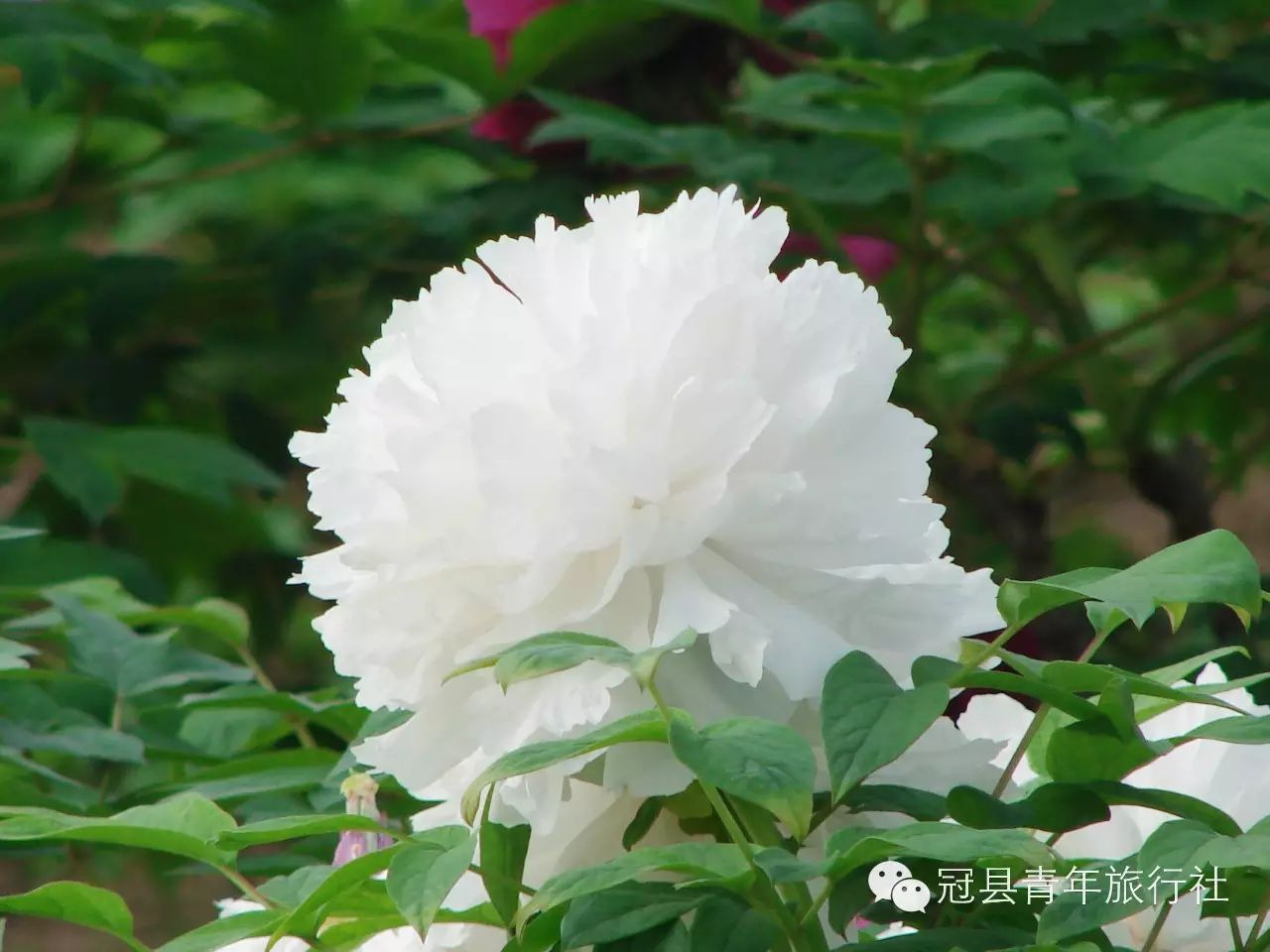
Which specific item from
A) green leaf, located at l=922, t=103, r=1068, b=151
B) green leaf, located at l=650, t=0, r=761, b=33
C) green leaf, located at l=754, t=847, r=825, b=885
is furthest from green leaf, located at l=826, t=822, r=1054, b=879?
green leaf, located at l=650, t=0, r=761, b=33

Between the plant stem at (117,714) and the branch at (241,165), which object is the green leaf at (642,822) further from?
the branch at (241,165)

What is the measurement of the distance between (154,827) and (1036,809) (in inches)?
7.7

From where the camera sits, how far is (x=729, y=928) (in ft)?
1.11

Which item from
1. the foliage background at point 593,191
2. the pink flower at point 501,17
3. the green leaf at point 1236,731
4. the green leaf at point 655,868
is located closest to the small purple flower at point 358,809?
the green leaf at point 655,868

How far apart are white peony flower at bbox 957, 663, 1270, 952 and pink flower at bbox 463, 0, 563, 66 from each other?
63 cm

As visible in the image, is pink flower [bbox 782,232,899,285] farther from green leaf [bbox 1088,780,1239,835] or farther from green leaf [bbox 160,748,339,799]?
green leaf [bbox 1088,780,1239,835]

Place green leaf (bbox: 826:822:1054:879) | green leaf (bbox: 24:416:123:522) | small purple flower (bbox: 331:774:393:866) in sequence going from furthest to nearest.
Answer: green leaf (bbox: 24:416:123:522)
small purple flower (bbox: 331:774:393:866)
green leaf (bbox: 826:822:1054:879)

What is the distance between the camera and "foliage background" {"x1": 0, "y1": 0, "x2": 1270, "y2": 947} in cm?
87

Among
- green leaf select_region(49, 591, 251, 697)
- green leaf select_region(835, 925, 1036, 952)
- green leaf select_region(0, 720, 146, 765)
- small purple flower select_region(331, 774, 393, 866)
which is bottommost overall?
green leaf select_region(49, 591, 251, 697)

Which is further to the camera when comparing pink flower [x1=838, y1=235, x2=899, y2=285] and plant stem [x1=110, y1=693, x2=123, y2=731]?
pink flower [x1=838, y1=235, x2=899, y2=285]

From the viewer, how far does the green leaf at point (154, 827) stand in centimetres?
37

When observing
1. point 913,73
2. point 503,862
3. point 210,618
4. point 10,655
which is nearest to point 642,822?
point 503,862

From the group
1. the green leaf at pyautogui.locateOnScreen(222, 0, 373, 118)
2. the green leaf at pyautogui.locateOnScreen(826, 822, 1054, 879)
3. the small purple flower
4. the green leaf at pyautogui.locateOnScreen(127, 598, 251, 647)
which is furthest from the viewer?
the green leaf at pyautogui.locateOnScreen(222, 0, 373, 118)

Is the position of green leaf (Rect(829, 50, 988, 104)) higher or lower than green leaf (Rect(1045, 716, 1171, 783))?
higher
